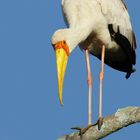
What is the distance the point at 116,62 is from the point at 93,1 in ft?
6.03

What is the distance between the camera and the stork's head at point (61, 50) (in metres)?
9.97

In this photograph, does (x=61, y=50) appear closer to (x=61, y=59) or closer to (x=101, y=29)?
(x=61, y=59)

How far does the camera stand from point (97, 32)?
11570mm

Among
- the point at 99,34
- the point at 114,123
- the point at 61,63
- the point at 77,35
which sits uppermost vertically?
the point at 77,35

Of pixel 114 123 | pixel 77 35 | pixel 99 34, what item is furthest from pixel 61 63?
pixel 114 123

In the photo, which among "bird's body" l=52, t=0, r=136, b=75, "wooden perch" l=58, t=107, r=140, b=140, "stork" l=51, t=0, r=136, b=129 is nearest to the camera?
"wooden perch" l=58, t=107, r=140, b=140

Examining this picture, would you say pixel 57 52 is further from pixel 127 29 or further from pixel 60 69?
pixel 127 29

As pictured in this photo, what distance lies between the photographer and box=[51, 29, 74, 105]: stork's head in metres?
9.97

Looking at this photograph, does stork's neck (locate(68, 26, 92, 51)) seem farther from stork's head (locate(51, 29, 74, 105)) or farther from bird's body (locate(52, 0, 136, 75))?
stork's head (locate(51, 29, 74, 105))

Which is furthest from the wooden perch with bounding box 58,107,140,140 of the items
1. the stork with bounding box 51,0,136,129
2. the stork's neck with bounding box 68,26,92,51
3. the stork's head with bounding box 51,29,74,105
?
the stork's neck with bounding box 68,26,92,51

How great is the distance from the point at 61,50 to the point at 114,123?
7.00ft

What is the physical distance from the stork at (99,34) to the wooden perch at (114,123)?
4.06ft

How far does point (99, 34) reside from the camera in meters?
11.6

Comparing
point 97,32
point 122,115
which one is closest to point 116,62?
point 97,32
